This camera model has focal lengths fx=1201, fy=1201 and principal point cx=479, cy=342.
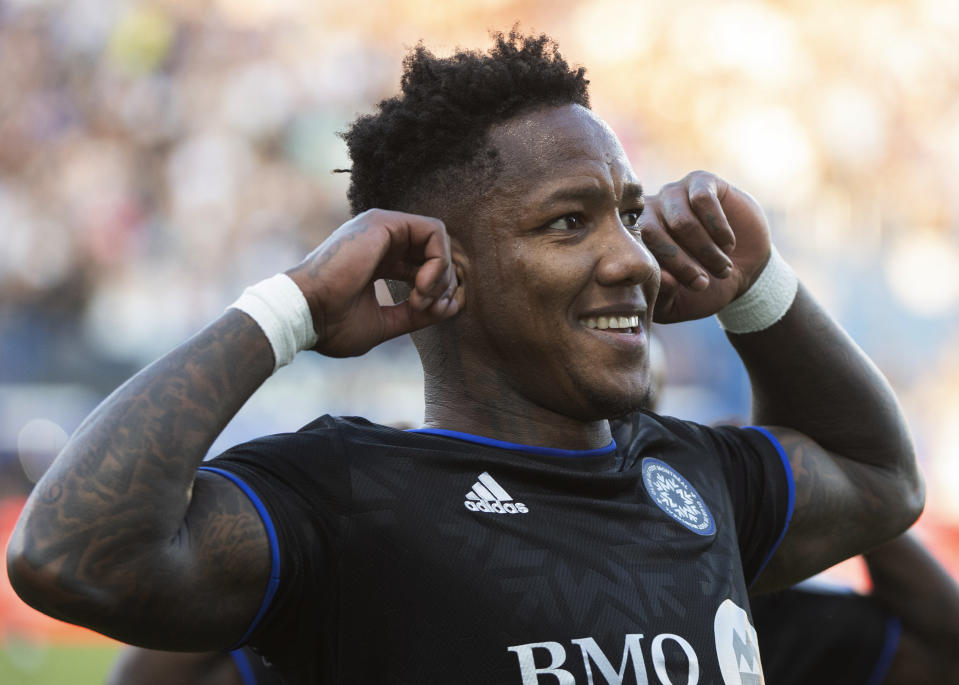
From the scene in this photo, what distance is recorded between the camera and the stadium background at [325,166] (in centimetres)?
896

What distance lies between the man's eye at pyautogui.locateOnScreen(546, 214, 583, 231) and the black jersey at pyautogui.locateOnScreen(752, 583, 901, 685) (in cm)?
180

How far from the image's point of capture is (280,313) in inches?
84.7

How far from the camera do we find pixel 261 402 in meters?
8.57

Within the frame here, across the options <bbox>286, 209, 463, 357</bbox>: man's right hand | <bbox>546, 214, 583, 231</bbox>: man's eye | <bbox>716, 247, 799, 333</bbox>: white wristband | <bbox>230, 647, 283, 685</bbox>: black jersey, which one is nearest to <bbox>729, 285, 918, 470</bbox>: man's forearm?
<bbox>716, 247, 799, 333</bbox>: white wristband

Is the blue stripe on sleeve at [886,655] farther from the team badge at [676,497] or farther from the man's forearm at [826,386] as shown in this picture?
the team badge at [676,497]

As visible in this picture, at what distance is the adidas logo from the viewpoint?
2.30 m

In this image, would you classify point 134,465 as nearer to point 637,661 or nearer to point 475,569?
point 475,569

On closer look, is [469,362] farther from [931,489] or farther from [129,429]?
[931,489]

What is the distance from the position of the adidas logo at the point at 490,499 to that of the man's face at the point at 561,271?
0.26 m

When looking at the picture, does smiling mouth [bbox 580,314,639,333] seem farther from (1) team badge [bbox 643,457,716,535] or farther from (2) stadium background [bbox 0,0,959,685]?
(2) stadium background [bbox 0,0,959,685]

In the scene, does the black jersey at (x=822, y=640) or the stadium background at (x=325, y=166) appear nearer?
the black jersey at (x=822, y=640)

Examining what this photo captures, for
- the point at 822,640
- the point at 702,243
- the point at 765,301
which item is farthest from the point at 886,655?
the point at 702,243

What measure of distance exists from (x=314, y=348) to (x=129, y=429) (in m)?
0.42

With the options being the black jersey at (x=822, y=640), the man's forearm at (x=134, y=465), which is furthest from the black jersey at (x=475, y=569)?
the black jersey at (x=822, y=640)
